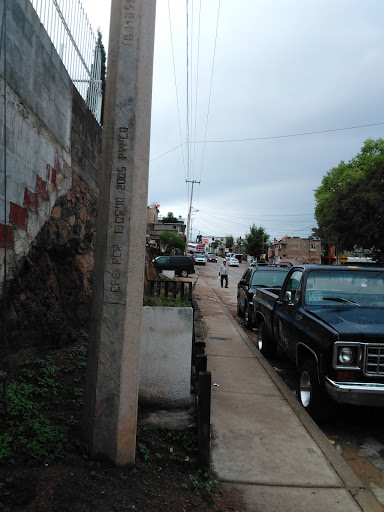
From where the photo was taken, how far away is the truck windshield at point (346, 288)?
18.3ft

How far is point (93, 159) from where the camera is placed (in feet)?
26.3

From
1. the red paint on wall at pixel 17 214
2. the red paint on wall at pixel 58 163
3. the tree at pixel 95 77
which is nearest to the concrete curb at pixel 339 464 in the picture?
the red paint on wall at pixel 17 214

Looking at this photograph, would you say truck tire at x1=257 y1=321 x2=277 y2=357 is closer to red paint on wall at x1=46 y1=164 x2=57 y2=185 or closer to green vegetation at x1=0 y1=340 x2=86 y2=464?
green vegetation at x1=0 y1=340 x2=86 y2=464

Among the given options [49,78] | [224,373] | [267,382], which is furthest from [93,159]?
[267,382]

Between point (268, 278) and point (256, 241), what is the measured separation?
86130mm

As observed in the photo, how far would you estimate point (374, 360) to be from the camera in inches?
169

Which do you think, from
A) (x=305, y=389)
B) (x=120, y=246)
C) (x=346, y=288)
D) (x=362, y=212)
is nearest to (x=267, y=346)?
(x=346, y=288)

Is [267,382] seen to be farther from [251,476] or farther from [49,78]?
[49,78]

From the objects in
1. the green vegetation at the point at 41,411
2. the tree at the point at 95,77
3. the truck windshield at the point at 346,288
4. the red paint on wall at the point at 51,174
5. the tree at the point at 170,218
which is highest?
the tree at the point at 170,218

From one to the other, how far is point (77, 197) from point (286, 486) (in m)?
5.35

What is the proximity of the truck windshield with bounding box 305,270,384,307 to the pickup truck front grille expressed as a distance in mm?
1210

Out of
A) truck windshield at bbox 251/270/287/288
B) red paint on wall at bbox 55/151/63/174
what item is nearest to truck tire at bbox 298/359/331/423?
red paint on wall at bbox 55/151/63/174

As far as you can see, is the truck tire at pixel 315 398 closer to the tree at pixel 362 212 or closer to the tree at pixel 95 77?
the tree at pixel 95 77

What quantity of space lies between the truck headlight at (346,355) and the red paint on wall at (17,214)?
12.2ft
